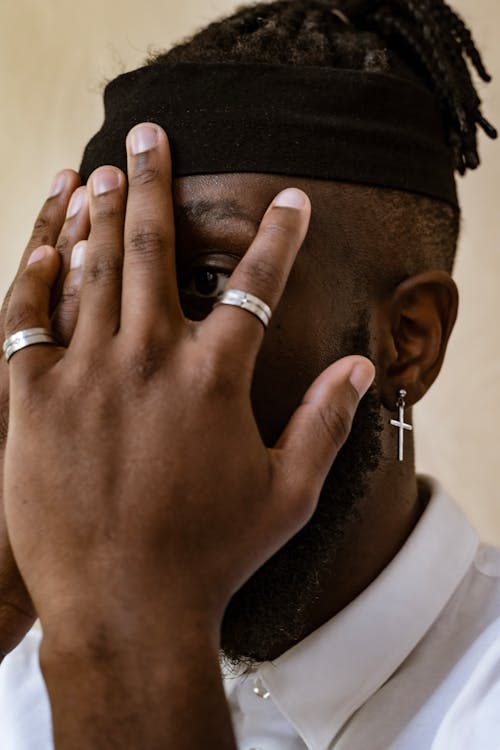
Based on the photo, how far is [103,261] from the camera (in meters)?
0.93

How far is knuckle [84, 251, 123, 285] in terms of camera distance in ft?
3.00

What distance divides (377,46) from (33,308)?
0.66 metres

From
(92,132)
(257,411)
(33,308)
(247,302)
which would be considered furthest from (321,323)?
A: (92,132)

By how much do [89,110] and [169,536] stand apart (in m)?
1.41

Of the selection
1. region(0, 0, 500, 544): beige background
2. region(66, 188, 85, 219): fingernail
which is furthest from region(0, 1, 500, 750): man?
region(0, 0, 500, 544): beige background

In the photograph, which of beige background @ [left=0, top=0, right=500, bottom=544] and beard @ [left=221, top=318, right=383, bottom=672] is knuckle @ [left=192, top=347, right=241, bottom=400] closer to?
beard @ [left=221, top=318, right=383, bottom=672]

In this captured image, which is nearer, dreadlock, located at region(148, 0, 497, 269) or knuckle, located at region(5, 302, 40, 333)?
knuckle, located at region(5, 302, 40, 333)

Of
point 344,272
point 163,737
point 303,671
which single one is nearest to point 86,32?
point 344,272

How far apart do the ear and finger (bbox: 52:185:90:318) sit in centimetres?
40

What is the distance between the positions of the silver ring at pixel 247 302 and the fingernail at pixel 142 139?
0.26m

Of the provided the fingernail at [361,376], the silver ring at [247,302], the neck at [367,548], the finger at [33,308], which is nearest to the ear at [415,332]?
the neck at [367,548]

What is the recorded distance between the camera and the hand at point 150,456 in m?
0.79

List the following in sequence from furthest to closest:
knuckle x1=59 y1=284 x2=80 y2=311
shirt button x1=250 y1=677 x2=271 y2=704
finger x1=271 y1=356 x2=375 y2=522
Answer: shirt button x1=250 y1=677 x2=271 y2=704, knuckle x1=59 y1=284 x2=80 y2=311, finger x1=271 y1=356 x2=375 y2=522

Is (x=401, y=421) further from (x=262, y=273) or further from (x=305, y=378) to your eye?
(x=262, y=273)
